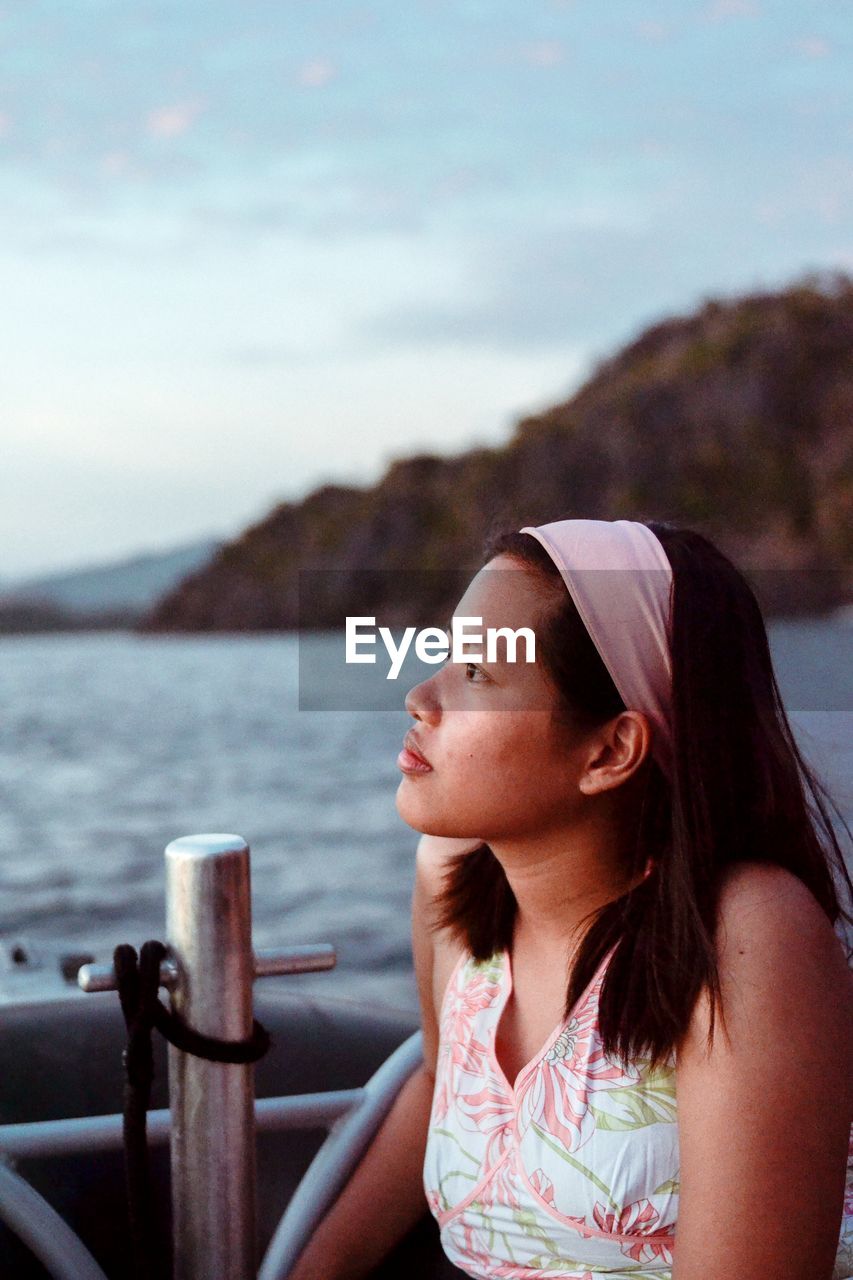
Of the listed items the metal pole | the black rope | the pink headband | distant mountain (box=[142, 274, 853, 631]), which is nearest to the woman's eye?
the pink headband

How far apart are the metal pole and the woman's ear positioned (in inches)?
12.0

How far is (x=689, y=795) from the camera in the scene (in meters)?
1.14

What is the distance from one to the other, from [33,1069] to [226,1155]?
0.55 meters

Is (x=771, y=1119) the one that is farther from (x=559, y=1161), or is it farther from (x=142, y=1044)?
(x=142, y=1044)

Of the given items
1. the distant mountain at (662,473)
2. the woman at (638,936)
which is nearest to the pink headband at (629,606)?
the woman at (638,936)

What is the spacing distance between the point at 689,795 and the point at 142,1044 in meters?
0.50

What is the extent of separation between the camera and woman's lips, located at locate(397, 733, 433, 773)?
3.92ft

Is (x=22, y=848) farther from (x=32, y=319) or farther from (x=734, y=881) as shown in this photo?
(x=734, y=881)

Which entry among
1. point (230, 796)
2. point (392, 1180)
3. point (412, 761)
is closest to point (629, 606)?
point (412, 761)

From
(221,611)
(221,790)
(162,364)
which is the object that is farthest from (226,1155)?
(221,611)

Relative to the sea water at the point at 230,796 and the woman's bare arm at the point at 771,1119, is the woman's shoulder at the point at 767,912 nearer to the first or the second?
the woman's bare arm at the point at 771,1119

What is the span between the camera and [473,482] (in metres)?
37.7

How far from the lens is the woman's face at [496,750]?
1.18 metres

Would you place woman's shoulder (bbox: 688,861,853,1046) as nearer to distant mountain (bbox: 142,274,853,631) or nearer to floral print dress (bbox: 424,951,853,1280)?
floral print dress (bbox: 424,951,853,1280)
